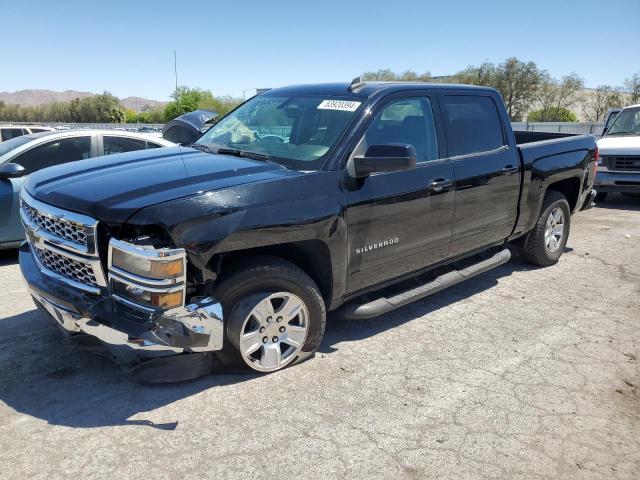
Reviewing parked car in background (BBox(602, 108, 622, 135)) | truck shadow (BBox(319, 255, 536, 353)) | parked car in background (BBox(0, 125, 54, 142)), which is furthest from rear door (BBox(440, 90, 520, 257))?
parked car in background (BBox(0, 125, 54, 142))

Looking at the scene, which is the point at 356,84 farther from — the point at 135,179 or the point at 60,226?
the point at 60,226

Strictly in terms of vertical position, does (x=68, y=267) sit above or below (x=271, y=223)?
below

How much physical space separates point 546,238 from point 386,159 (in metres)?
3.30

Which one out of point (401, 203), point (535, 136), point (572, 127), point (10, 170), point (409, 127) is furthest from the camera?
point (572, 127)

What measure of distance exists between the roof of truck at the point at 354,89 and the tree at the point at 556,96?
5105 centimetres

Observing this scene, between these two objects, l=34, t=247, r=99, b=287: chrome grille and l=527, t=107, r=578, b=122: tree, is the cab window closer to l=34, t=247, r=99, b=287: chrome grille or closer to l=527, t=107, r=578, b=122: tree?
l=34, t=247, r=99, b=287: chrome grille

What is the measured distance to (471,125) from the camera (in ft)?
15.6

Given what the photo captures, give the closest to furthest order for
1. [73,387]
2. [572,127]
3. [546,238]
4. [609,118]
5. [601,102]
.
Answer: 1. [73,387]
2. [546,238]
3. [609,118]
4. [572,127]
5. [601,102]

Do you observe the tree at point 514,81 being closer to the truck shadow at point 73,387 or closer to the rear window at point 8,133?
the rear window at point 8,133

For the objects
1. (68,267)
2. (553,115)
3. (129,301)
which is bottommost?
(129,301)

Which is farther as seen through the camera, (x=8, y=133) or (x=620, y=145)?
(x=8, y=133)

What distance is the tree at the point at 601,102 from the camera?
4612cm

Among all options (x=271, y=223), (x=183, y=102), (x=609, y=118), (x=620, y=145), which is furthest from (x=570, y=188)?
(x=183, y=102)

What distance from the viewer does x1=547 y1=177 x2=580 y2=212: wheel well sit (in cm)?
612
